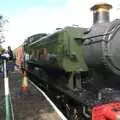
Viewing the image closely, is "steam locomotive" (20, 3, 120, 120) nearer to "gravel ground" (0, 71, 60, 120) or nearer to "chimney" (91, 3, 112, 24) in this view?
"chimney" (91, 3, 112, 24)

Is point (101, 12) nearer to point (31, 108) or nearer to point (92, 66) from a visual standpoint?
point (92, 66)

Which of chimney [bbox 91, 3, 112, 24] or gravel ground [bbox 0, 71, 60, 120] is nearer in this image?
chimney [bbox 91, 3, 112, 24]

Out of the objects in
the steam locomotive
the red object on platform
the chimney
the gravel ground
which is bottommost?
the gravel ground

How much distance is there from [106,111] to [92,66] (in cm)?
174

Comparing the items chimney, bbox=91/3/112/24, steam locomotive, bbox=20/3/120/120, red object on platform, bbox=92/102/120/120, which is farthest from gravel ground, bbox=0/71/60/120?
chimney, bbox=91/3/112/24

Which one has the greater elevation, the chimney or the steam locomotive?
the chimney

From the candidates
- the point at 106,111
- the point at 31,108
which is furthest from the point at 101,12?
the point at 31,108

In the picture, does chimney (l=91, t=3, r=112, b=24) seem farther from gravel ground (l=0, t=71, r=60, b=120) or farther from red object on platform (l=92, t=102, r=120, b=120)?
gravel ground (l=0, t=71, r=60, b=120)

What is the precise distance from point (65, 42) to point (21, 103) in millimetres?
3869

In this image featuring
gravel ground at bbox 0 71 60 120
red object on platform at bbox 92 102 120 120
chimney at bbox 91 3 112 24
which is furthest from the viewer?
gravel ground at bbox 0 71 60 120

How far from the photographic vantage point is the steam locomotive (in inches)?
280

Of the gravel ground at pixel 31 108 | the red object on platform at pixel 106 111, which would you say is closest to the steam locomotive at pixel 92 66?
the red object on platform at pixel 106 111

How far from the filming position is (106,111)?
661 cm

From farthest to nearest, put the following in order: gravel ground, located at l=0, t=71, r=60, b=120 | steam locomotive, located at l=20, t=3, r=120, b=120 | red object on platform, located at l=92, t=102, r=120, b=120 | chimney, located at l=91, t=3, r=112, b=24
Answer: gravel ground, located at l=0, t=71, r=60, b=120
chimney, located at l=91, t=3, r=112, b=24
steam locomotive, located at l=20, t=3, r=120, b=120
red object on platform, located at l=92, t=102, r=120, b=120
